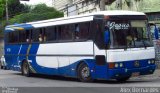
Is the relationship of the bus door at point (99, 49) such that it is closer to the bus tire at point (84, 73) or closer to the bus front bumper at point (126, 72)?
the bus front bumper at point (126, 72)

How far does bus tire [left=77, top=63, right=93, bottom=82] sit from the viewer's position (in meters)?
19.2

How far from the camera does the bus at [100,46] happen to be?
18.0 meters

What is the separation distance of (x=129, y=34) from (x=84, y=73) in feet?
9.02

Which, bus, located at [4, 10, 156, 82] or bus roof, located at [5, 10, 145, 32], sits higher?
bus roof, located at [5, 10, 145, 32]

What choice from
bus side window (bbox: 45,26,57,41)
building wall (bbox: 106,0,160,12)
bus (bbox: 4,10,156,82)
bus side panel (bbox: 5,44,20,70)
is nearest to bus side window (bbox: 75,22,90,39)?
bus (bbox: 4,10,156,82)

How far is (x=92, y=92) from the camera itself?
49.3 ft

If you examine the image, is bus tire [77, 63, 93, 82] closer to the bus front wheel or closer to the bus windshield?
the bus windshield

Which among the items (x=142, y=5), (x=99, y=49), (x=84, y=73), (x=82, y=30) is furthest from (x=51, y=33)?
(x=142, y=5)

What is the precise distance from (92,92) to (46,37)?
8.02m

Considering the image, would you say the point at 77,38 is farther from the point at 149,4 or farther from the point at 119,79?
the point at 149,4

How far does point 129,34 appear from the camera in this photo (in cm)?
1842

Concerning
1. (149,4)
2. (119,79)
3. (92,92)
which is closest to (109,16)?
(119,79)

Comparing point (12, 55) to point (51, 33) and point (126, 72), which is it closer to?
point (51, 33)

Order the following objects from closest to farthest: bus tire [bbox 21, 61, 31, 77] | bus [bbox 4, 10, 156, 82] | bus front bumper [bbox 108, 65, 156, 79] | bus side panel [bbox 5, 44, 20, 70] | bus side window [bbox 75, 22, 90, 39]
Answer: bus front bumper [bbox 108, 65, 156, 79] < bus [bbox 4, 10, 156, 82] < bus side window [bbox 75, 22, 90, 39] < bus tire [bbox 21, 61, 31, 77] < bus side panel [bbox 5, 44, 20, 70]
